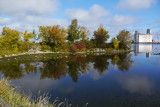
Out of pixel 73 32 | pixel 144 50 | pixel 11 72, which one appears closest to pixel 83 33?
pixel 73 32

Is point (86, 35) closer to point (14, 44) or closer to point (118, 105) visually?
point (14, 44)

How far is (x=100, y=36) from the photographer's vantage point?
1715 inches

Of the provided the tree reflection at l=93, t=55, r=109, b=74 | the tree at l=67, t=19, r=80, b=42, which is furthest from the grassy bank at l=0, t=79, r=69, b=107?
the tree at l=67, t=19, r=80, b=42

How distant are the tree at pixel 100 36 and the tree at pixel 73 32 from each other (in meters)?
5.94

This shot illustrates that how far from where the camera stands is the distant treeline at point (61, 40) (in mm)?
28266

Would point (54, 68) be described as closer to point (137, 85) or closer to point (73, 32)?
point (137, 85)

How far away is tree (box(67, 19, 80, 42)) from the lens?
1613 inches

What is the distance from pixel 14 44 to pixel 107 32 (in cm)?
2675

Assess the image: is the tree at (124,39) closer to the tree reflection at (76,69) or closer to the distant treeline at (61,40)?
the distant treeline at (61,40)

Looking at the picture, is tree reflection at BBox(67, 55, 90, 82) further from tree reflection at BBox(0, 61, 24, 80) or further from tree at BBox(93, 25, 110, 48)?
tree at BBox(93, 25, 110, 48)

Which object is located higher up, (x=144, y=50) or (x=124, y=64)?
(x=144, y=50)

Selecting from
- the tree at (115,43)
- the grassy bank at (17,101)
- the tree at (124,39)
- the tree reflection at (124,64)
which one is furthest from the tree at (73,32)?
the grassy bank at (17,101)

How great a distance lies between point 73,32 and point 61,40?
5.92m

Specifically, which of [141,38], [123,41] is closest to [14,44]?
[123,41]
